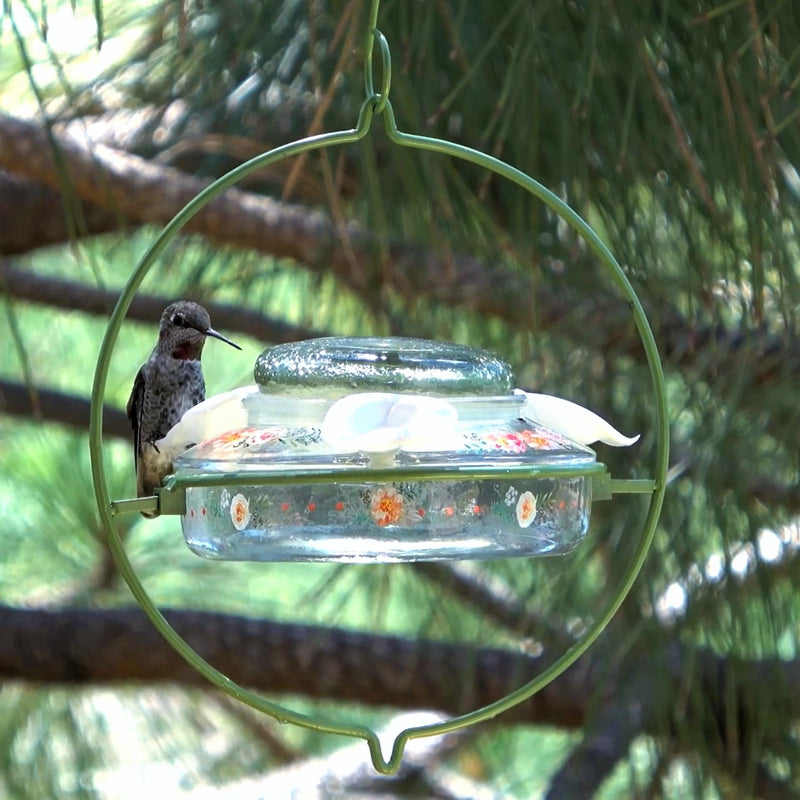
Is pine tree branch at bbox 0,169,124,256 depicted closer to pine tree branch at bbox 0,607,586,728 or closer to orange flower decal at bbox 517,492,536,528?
pine tree branch at bbox 0,607,586,728

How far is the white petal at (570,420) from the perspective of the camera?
2.10 feet

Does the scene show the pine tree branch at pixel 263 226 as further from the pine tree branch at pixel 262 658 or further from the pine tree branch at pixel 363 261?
the pine tree branch at pixel 262 658

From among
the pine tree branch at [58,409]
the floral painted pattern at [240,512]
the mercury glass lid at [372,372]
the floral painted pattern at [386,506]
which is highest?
the mercury glass lid at [372,372]

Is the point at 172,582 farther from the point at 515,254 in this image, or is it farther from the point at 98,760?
the point at 515,254

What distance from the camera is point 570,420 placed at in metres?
0.66

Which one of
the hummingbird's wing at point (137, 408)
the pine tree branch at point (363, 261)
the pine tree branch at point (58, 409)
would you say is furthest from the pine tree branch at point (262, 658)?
the hummingbird's wing at point (137, 408)

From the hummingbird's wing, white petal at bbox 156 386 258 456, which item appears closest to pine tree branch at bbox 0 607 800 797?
the hummingbird's wing

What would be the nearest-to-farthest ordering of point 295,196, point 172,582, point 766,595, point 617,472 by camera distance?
point 766,595, point 617,472, point 295,196, point 172,582

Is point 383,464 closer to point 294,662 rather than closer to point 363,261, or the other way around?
point 363,261

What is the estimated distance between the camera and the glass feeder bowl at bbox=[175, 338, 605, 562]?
555 mm

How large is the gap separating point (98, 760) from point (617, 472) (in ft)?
3.29

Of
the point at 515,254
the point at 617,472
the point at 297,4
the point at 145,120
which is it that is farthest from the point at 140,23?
the point at 617,472

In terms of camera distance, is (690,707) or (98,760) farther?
(98,760)

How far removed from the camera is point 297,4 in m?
1.06
